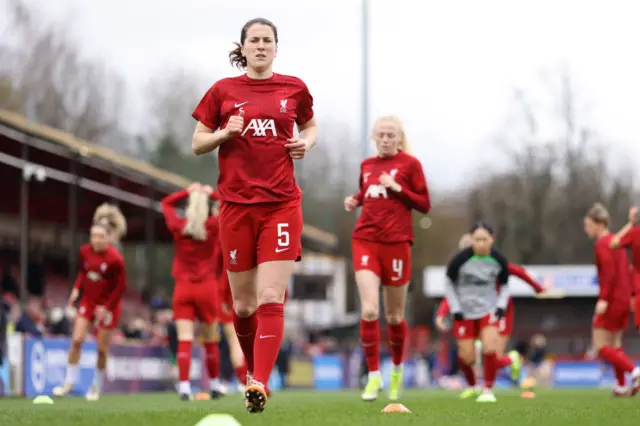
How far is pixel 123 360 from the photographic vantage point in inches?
907

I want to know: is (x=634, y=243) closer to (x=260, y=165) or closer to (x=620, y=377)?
(x=620, y=377)

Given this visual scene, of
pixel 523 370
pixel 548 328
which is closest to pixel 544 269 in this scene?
pixel 548 328

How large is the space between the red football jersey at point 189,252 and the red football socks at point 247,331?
18.3ft

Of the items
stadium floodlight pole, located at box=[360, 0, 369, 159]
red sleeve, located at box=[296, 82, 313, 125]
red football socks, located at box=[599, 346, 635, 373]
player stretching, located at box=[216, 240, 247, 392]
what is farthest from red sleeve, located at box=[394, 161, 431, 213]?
stadium floodlight pole, located at box=[360, 0, 369, 159]

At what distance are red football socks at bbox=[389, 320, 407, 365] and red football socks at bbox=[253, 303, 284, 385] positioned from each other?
4.30m

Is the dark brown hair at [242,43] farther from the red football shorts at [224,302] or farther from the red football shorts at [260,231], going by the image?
the red football shorts at [224,302]

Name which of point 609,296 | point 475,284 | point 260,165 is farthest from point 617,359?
point 260,165

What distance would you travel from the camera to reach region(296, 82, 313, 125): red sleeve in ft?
28.2

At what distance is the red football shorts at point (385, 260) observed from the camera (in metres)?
12.0

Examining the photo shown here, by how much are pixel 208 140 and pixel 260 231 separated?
0.71 m

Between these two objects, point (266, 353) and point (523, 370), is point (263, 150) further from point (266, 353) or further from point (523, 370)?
point (523, 370)

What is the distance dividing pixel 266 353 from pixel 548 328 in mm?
42253

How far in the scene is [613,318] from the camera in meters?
15.4

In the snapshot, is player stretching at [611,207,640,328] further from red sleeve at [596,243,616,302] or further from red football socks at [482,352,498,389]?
red football socks at [482,352,498,389]
